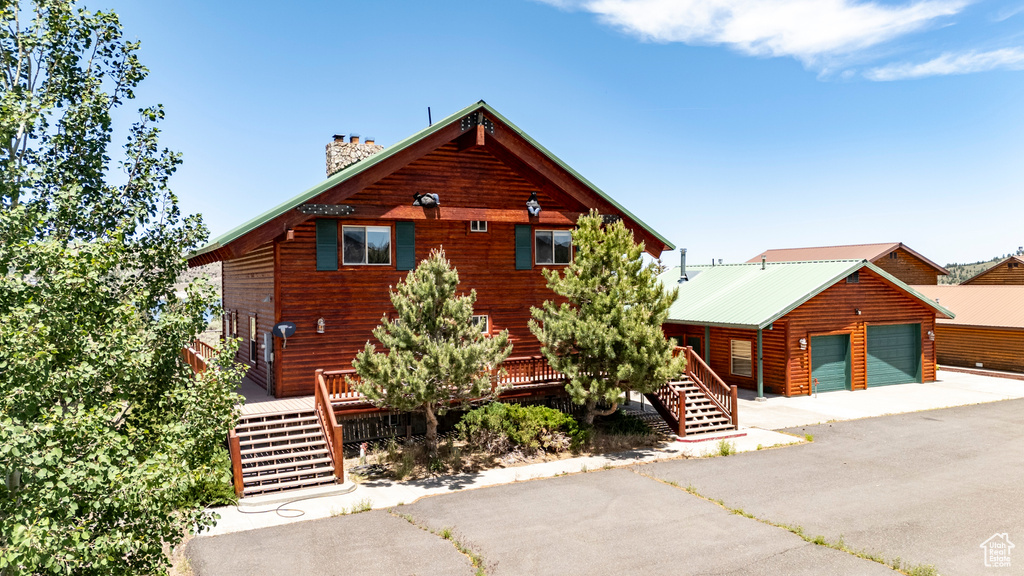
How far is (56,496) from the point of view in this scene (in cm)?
453

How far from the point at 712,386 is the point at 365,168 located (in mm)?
11733

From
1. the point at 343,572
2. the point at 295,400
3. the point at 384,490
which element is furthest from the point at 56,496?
the point at 295,400

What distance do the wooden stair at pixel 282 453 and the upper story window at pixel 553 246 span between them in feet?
27.6

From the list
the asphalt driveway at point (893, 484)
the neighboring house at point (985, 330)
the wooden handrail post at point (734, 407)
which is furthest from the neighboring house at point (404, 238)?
the neighboring house at point (985, 330)

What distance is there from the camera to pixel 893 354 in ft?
83.8

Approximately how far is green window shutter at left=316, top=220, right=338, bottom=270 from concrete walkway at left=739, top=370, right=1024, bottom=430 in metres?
12.6

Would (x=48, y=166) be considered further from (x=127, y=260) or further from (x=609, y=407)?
(x=609, y=407)

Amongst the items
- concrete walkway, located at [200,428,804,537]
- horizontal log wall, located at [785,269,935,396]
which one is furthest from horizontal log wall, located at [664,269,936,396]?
concrete walkway, located at [200,428,804,537]

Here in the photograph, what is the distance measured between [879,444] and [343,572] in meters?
13.8

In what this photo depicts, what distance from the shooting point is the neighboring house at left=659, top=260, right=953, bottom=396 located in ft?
75.2

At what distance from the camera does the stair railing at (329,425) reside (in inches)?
508

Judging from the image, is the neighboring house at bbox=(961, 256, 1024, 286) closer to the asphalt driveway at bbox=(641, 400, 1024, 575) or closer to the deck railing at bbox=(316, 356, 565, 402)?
the asphalt driveway at bbox=(641, 400, 1024, 575)

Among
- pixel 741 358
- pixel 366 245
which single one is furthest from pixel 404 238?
pixel 741 358

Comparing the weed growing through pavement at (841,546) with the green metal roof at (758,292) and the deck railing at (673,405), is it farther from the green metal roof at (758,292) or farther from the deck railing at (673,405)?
the green metal roof at (758,292)
